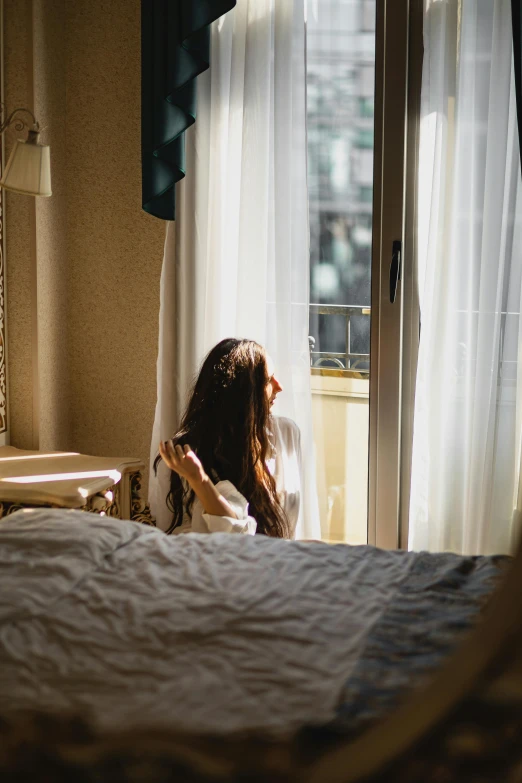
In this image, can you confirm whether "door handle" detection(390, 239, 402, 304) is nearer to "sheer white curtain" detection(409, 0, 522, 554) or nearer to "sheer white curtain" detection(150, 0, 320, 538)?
"sheer white curtain" detection(409, 0, 522, 554)

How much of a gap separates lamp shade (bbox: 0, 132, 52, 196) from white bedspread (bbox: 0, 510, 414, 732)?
45.1 inches

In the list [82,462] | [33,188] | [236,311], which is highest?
[33,188]

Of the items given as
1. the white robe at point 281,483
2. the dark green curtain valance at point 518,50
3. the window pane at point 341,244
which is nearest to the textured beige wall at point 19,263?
the white robe at point 281,483

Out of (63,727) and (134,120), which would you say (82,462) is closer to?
(134,120)

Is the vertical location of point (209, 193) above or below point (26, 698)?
above

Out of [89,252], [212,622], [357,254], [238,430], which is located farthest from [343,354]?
[212,622]

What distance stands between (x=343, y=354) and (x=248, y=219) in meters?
0.54

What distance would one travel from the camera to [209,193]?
2.69 meters

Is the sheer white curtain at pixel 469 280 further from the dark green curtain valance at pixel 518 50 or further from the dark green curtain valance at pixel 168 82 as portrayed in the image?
the dark green curtain valance at pixel 168 82

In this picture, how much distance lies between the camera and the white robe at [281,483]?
6.94 ft

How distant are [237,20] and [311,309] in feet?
3.17

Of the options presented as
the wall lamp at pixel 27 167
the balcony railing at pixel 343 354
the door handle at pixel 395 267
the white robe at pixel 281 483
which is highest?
the wall lamp at pixel 27 167

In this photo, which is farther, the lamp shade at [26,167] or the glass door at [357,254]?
the glass door at [357,254]

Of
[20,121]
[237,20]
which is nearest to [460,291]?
[237,20]
